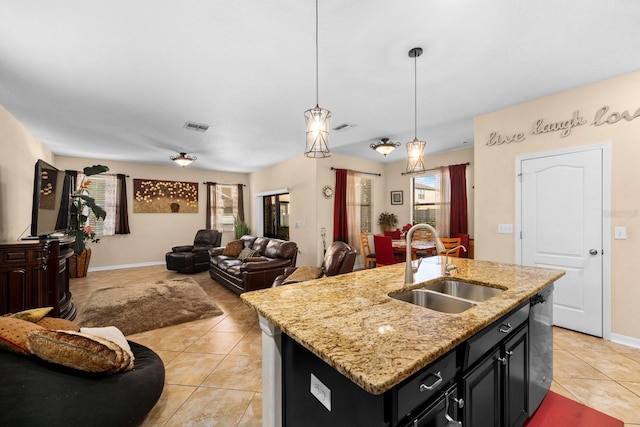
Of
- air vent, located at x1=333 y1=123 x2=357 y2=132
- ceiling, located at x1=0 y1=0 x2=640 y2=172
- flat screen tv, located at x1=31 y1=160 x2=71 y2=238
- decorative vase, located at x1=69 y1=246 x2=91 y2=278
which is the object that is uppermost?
ceiling, located at x1=0 y1=0 x2=640 y2=172

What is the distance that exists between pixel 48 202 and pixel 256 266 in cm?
265

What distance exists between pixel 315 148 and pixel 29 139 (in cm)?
501

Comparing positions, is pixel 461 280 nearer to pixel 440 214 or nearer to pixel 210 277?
pixel 440 214

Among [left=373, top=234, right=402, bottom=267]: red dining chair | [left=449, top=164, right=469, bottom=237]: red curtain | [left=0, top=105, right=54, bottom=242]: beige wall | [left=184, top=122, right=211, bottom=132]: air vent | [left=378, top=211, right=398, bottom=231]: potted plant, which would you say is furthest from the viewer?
[left=378, top=211, right=398, bottom=231]: potted plant

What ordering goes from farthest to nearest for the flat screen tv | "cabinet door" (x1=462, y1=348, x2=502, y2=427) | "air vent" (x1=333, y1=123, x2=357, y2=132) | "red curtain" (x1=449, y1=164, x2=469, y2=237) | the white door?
"red curtain" (x1=449, y1=164, x2=469, y2=237) < "air vent" (x1=333, y1=123, x2=357, y2=132) < the flat screen tv < the white door < "cabinet door" (x1=462, y1=348, x2=502, y2=427)

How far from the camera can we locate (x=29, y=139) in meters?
4.26

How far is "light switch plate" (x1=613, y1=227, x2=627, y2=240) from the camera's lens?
2674 mm

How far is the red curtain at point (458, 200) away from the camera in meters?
5.45

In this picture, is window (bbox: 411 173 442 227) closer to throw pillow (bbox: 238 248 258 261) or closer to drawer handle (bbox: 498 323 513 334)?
throw pillow (bbox: 238 248 258 261)

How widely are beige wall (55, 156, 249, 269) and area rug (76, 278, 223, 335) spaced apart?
2262 mm

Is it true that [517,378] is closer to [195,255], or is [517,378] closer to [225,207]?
[195,255]

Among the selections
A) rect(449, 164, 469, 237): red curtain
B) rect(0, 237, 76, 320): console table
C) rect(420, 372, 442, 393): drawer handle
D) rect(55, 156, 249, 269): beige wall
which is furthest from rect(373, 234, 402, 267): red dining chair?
rect(55, 156, 249, 269): beige wall

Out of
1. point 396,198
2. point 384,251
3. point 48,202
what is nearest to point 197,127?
point 48,202

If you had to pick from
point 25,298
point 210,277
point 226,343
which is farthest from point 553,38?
point 210,277
